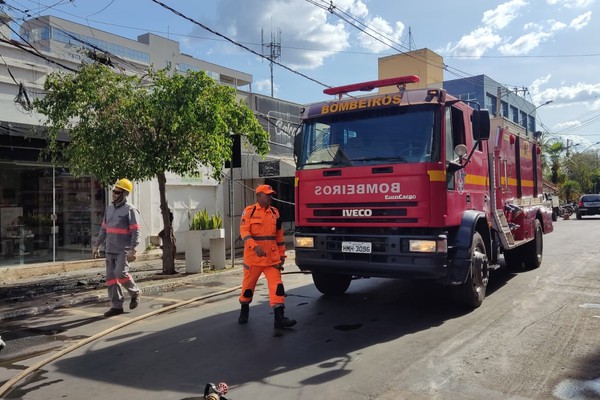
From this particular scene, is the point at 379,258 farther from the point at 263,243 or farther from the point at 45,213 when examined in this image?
the point at 45,213

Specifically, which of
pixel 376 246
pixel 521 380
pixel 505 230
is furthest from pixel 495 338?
pixel 505 230

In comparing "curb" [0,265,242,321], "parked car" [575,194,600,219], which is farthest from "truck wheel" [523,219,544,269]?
"parked car" [575,194,600,219]

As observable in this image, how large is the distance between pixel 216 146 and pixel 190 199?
22.7 feet

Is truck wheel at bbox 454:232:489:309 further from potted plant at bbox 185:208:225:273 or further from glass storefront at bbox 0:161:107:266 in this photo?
glass storefront at bbox 0:161:107:266

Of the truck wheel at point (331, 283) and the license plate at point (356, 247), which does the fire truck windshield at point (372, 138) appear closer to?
the license plate at point (356, 247)

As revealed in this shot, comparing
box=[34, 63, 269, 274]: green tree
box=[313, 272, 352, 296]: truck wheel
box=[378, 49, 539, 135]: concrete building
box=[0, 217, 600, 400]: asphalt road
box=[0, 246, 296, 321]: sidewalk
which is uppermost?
box=[378, 49, 539, 135]: concrete building

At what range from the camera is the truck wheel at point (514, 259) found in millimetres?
10109

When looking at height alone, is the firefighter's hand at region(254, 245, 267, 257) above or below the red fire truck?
below

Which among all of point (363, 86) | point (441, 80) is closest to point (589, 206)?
point (441, 80)

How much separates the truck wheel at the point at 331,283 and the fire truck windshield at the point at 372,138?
6.80 feet

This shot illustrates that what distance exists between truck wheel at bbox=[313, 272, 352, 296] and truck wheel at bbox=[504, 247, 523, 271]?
12.7ft

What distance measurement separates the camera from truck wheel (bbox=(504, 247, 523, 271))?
10109mm

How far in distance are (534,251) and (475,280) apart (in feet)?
14.3

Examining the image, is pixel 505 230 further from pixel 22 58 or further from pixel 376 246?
pixel 22 58
